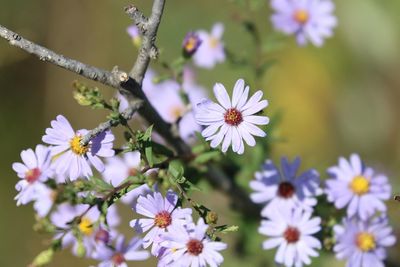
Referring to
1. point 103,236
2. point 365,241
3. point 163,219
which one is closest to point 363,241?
point 365,241

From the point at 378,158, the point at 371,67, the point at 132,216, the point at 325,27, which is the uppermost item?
the point at 371,67

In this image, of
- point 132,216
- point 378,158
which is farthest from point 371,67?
point 132,216

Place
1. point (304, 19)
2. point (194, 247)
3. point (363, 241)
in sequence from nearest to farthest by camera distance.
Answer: point (194, 247), point (363, 241), point (304, 19)

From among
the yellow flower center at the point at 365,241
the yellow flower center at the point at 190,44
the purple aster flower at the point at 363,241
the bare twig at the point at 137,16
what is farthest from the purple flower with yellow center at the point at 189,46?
the yellow flower center at the point at 365,241

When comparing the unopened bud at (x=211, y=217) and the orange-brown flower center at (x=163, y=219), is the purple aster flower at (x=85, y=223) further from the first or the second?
the unopened bud at (x=211, y=217)

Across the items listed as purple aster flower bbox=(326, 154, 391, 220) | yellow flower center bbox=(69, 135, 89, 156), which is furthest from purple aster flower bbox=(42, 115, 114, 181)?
purple aster flower bbox=(326, 154, 391, 220)

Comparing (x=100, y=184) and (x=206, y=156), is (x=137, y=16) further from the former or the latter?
(x=206, y=156)

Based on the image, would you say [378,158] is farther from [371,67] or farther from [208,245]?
[208,245]
